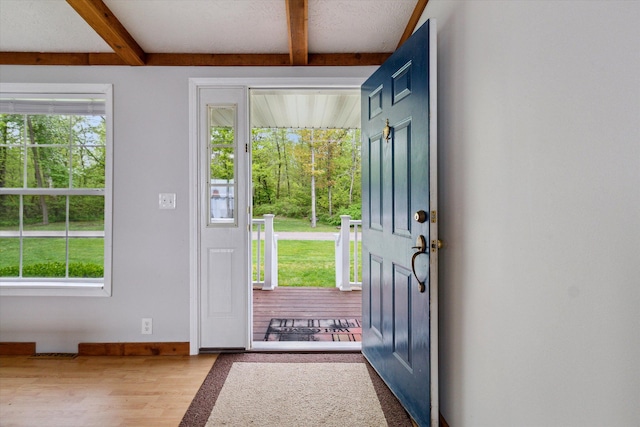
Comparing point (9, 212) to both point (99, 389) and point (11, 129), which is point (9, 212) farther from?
point (99, 389)

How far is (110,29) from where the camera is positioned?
2262 mm

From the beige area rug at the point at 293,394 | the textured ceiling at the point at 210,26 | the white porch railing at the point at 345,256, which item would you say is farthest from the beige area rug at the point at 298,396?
the textured ceiling at the point at 210,26

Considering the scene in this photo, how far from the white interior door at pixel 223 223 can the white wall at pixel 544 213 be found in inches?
63.7

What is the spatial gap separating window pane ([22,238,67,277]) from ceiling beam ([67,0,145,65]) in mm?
1567

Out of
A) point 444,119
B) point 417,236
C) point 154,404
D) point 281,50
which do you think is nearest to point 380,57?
point 281,50

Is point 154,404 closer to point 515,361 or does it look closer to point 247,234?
point 247,234

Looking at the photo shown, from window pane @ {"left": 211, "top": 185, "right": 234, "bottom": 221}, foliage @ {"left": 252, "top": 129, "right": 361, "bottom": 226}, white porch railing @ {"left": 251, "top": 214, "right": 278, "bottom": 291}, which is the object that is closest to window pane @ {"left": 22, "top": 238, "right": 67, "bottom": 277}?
window pane @ {"left": 211, "top": 185, "right": 234, "bottom": 221}

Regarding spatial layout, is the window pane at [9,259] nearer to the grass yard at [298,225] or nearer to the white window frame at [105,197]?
the white window frame at [105,197]

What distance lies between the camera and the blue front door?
175 centimetres

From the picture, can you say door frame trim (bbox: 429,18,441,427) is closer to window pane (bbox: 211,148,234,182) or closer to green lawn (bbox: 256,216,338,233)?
window pane (bbox: 211,148,234,182)

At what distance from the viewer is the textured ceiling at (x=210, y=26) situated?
222cm

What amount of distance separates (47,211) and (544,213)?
3.38 meters

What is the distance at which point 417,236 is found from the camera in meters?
1.83

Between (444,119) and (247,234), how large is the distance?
1.69 m
